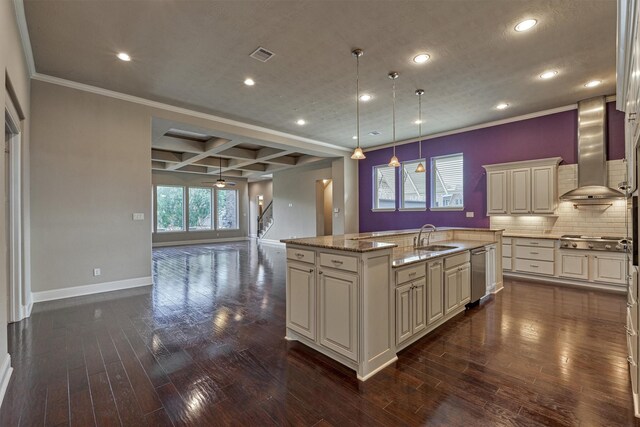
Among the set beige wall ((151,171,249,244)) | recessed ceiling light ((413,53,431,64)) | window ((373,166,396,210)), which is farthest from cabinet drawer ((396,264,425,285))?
beige wall ((151,171,249,244))

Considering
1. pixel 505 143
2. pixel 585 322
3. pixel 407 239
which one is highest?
pixel 505 143

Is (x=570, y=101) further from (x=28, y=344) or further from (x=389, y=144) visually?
(x=28, y=344)

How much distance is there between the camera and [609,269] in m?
4.87

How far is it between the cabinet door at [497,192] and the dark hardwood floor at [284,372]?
2510 mm

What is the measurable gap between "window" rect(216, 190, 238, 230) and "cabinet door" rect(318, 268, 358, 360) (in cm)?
1191

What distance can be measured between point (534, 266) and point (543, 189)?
59.0 inches

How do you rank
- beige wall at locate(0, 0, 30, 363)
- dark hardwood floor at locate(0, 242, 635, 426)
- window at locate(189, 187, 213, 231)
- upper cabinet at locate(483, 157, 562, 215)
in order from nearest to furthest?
dark hardwood floor at locate(0, 242, 635, 426), beige wall at locate(0, 0, 30, 363), upper cabinet at locate(483, 157, 562, 215), window at locate(189, 187, 213, 231)

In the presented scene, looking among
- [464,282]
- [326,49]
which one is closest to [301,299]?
[464,282]

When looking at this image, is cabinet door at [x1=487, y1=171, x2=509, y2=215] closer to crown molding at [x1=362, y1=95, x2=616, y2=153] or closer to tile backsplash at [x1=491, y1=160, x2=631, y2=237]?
tile backsplash at [x1=491, y1=160, x2=631, y2=237]

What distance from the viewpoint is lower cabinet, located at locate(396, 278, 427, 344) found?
107 inches

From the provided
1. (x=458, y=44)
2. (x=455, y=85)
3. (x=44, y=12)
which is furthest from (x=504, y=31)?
(x=44, y=12)

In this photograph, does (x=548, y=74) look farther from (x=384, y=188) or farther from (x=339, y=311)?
(x=384, y=188)

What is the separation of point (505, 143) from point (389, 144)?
2939mm

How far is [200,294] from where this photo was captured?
480cm
